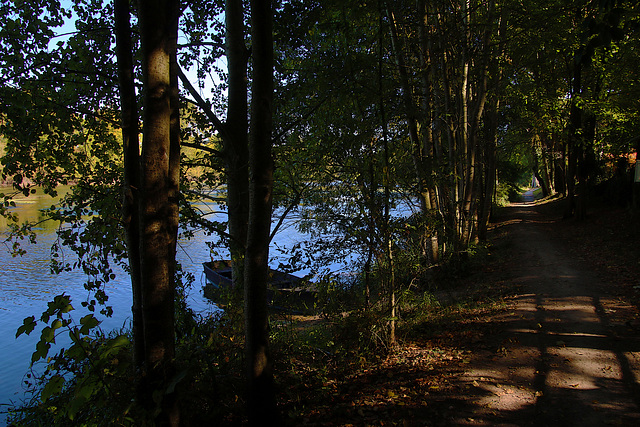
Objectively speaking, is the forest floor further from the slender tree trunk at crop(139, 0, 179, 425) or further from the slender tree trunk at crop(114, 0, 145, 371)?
the slender tree trunk at crop(114, 0, 145, 371)

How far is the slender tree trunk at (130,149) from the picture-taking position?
10.7ft

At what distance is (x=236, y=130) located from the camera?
5.39 m

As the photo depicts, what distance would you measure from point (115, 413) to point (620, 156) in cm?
1870

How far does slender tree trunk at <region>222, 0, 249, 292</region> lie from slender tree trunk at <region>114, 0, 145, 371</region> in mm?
1840

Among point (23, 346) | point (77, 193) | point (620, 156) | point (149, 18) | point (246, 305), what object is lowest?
point (23, 346)

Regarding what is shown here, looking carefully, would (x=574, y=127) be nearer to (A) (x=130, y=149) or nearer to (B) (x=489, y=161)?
(B) (x=489, y=161)

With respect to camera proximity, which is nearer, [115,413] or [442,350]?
[115,413]

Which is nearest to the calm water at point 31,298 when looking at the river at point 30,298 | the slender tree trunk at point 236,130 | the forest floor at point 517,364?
the river at point 30,298

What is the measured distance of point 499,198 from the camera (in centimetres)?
2761

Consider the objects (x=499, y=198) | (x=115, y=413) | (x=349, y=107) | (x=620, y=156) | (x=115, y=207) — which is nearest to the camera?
(x=115, y=413)

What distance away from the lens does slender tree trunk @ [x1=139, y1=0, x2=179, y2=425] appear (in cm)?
286

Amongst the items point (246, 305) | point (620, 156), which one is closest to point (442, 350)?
point (246, 305)

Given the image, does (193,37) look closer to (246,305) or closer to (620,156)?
(246,305)

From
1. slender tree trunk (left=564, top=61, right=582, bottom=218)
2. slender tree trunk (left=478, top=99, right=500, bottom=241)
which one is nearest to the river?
slender tree trunk (left=478, top=99, right=500, bottom=241)
